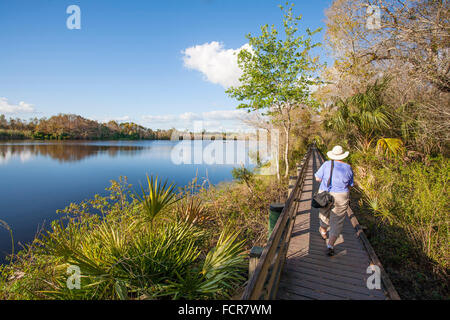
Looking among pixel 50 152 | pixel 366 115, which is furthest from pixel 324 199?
pixel 50 152

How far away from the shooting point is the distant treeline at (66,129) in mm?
72688

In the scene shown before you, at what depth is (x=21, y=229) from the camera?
12062 millimetres

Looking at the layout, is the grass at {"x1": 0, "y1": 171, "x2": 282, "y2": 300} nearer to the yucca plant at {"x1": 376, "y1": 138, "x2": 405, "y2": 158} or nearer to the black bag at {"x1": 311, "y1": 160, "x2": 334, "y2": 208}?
the black bag at {"x1": 311, "y1": 160, "x2": 334, "y2": 208}

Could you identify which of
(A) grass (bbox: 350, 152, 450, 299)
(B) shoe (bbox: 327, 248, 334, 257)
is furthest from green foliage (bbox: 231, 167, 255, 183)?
(B) shoe (bbox: 327, 248, 334, 257)

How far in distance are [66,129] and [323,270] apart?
3928 inches

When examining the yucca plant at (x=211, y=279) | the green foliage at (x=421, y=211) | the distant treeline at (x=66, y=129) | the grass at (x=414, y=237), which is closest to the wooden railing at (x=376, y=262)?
the grass at (x=414, y=237)

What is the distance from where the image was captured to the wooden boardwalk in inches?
122

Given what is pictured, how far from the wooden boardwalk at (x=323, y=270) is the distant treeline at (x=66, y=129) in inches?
3709

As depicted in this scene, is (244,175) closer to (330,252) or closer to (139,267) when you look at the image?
(330,252)

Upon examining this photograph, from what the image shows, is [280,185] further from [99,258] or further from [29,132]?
[29,132]

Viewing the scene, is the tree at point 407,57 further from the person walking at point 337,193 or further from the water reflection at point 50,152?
the water reflection at point 50,152

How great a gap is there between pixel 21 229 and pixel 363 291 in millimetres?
16201
